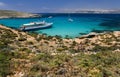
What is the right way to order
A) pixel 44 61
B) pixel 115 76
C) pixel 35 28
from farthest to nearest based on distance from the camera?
pixel 35 28
pixel 44 61
pixel 115 76

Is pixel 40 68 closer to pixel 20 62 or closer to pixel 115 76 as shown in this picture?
pixel 20 62

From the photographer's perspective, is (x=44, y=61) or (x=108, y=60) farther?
(x=108, y=60)

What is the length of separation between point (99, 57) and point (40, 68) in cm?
621

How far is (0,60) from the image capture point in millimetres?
17891

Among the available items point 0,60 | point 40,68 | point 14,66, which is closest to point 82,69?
point 40,68

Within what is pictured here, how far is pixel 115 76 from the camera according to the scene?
14812 mm

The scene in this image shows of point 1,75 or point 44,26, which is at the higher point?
point 1,75

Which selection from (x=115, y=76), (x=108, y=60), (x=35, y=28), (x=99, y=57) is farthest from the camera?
(x=35, y=28)

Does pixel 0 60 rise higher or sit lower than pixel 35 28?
higher

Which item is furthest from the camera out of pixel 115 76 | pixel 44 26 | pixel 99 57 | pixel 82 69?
pixel 44 26

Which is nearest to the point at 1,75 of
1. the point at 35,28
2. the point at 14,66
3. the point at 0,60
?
the point at 14,66

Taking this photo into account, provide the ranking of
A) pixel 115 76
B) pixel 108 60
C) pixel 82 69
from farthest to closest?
pixel 108 60 → pixel 82 69 → pixel 115 76

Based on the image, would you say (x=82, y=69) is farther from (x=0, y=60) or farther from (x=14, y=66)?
(x=0, y=60)

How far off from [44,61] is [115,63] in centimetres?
509
